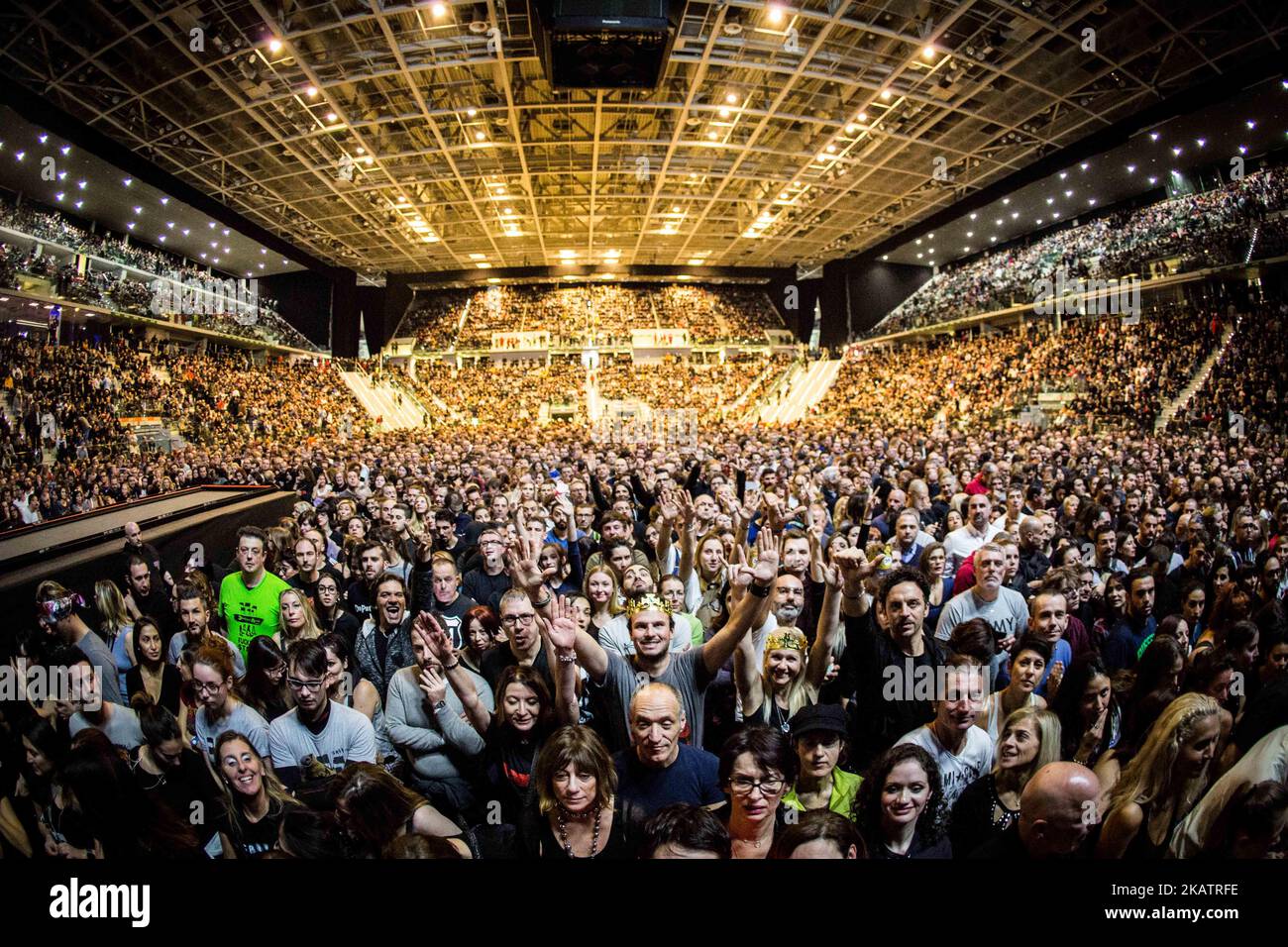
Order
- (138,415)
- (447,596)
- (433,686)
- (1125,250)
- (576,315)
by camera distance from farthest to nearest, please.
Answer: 1. (576,315)
2. (1125,250)
3. (138,415)
4. (447,596)
5. (433,686)

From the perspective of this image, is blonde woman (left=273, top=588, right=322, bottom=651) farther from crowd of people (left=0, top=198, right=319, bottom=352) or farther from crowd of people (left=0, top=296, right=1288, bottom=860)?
crowd of people (left=0, top=198, right=319, bottom=352)

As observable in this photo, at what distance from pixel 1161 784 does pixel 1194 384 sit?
17.8 m

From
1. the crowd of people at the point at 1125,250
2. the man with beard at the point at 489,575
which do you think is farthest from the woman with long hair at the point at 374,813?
the crowd of people at the point at 1125,250

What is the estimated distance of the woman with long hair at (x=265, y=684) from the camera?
3213 millimetres

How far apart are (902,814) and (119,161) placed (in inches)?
875

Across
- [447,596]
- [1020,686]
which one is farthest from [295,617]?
[1020,686]

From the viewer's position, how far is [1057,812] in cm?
190

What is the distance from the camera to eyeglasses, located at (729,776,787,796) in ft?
6.84

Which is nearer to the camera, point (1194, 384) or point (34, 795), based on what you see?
point (34, 795)

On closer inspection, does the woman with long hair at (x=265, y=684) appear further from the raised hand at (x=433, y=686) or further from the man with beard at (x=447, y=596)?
the raised hand at (x=433, y=686)

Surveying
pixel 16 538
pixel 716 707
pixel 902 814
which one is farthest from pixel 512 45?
pixel 902 814

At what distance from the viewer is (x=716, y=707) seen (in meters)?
3.15

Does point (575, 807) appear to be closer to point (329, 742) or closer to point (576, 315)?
point (329, 742)
